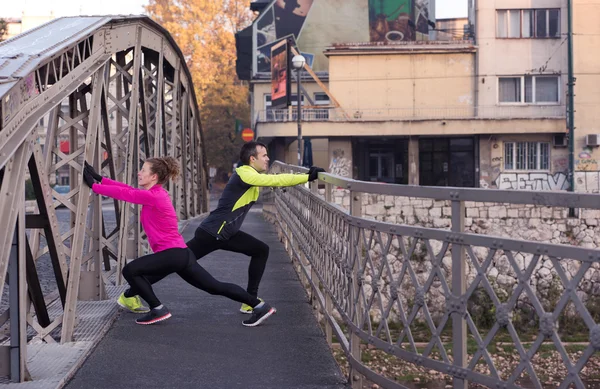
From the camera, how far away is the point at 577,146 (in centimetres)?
4109

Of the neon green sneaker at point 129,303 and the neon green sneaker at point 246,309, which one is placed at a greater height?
the neon green sneaker at point 129,303

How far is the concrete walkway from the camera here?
579 centimetres

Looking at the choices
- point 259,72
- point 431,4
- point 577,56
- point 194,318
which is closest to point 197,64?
point 259,72

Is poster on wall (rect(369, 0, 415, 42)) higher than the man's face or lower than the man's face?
higher

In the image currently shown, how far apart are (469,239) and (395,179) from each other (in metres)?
41.4

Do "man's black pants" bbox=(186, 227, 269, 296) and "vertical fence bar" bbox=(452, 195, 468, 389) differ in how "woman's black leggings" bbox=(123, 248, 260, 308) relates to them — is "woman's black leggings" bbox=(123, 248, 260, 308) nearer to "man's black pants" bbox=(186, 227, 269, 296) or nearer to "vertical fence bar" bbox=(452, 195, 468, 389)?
"man's black pants" bbox=(186, 227, 269, 296)

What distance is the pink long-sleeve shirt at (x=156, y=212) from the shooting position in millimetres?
7117

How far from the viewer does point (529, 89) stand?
42625mm

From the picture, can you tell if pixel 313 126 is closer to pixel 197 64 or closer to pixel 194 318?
pixel 197 64

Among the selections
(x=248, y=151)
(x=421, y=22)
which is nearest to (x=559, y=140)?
(x=421, y=22)

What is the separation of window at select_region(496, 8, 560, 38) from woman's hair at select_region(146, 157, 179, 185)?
37.4 meters

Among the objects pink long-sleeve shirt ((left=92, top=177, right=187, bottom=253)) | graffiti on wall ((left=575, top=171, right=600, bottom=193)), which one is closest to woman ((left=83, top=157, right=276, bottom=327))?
pink long-sleeve shirt ((left=92, top=177, right=187, bottom=253))

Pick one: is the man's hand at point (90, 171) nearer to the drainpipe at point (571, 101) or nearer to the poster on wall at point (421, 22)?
the drainpipe at point (571, 101)

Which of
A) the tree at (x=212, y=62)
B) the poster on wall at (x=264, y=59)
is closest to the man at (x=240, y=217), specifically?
the poster on wall at (x=264, y=59)
